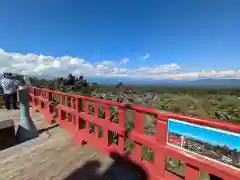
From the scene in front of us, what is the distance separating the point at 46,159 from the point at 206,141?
277 centimetres

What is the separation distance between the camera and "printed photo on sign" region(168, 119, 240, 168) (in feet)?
4.90

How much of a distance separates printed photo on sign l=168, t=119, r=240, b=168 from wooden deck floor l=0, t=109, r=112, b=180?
4.75 feet

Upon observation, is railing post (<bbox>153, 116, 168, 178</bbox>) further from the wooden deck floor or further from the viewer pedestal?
the viewer pedestal

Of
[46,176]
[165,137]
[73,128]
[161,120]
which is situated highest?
[161,120]

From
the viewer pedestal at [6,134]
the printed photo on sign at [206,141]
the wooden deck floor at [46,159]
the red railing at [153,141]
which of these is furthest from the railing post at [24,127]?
the printed photo on sign at [206,141]

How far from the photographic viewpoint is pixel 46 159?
2.93m

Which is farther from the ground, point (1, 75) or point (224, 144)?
point (1, 75)

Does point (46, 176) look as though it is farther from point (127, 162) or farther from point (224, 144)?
point (224, 144)

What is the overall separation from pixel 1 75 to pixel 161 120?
759 centimetres

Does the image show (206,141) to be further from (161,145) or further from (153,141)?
(153,141)

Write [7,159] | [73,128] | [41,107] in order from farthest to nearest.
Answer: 1. [41,107]
2. [73,128]
3. [7,159]

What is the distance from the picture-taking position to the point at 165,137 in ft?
6.51

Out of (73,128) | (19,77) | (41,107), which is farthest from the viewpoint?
(19,77)

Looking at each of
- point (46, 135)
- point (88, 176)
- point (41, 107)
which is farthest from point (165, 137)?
point (41, 107)
